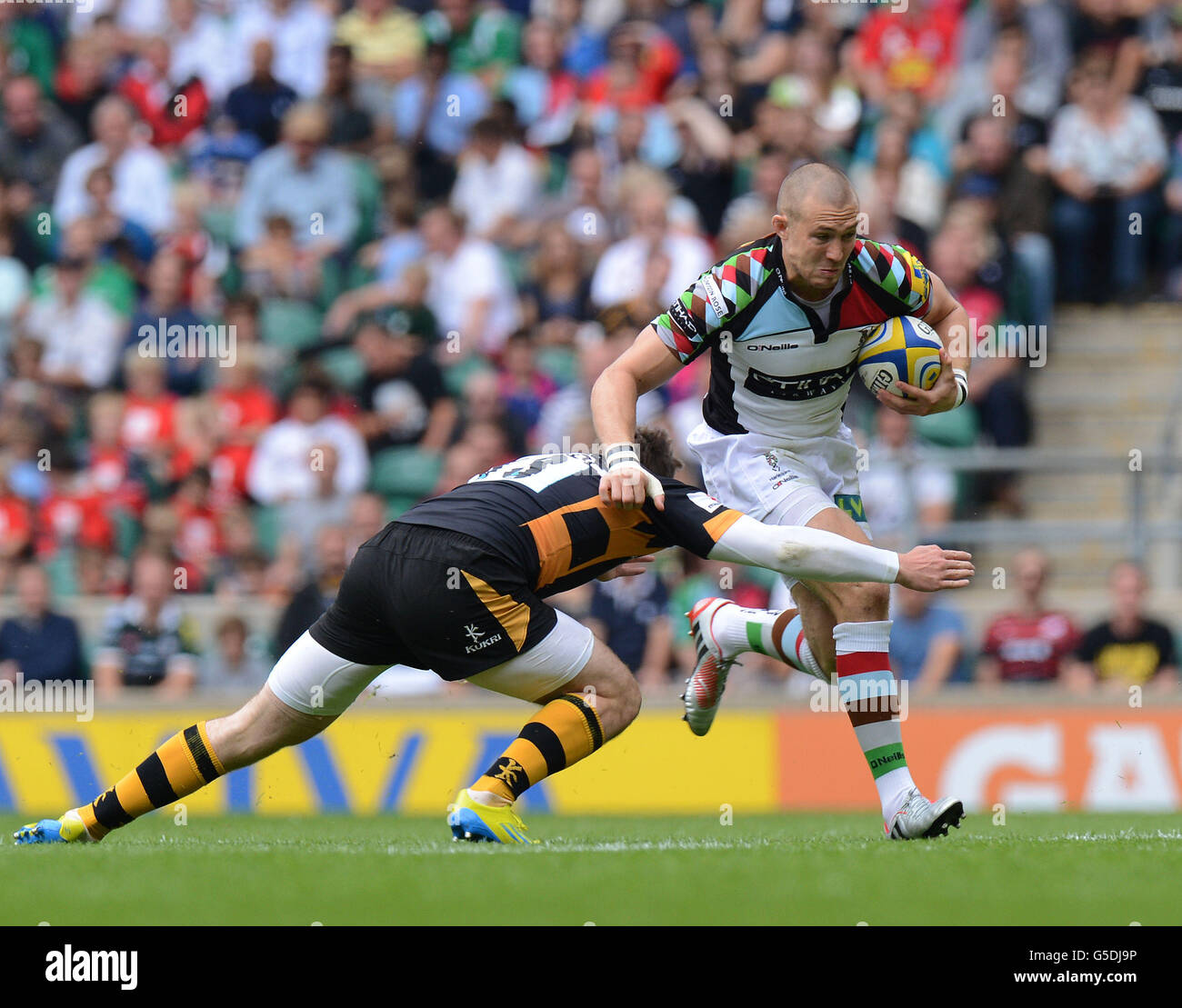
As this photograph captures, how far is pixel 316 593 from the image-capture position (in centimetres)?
1217

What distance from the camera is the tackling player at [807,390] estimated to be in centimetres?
705

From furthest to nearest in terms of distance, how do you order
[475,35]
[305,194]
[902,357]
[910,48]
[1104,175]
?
[475,35]
[910,48]
[305,194]
[1104,175]
[902,357]

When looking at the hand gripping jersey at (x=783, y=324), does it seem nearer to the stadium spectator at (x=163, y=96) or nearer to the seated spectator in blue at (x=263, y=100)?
the seated spectator in blue at (x=263, y=100)

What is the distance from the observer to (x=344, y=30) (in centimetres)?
1670

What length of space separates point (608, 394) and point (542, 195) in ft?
27.8

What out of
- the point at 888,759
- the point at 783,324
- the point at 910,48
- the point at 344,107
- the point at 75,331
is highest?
the point at 910,48

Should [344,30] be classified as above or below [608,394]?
above

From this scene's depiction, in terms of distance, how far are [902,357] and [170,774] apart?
3.15m

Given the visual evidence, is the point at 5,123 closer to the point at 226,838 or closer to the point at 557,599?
the point at 557,599

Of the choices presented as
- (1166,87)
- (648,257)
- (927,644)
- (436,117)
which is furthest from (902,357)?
(436,117)

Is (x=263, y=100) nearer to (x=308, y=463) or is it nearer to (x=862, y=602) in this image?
(x=308, y=463)

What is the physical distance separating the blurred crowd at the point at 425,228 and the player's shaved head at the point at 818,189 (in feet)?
17.8
